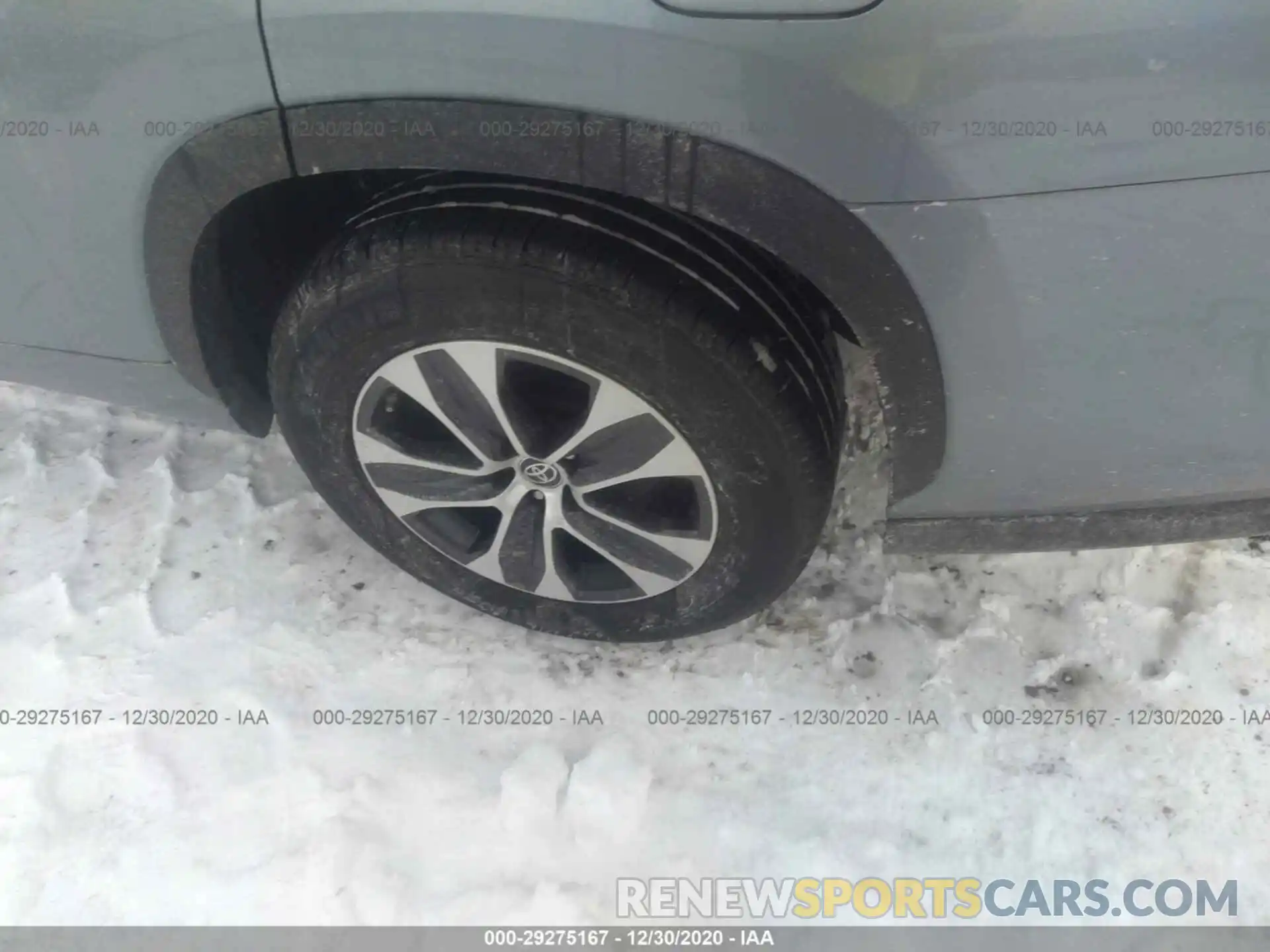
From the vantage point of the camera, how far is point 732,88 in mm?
1163

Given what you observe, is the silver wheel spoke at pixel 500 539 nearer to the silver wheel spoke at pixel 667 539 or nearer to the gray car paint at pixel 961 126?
the silver wheel spoke at pixel 667 539

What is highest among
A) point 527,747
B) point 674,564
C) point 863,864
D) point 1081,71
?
point 1081,71

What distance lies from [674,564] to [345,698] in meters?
0.77

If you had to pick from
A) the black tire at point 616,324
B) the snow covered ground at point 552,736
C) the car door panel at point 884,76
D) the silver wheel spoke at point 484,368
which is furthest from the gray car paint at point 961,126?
the snow covered ground at point 552,736

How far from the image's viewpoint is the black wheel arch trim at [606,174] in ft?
4.07

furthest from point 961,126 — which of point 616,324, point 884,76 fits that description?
point 616,324

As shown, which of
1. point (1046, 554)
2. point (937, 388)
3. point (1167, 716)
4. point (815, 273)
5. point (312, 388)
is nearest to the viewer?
point (815, 273)

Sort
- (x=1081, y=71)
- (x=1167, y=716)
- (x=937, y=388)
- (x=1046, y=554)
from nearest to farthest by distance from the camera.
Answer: (x=1081, y=71)
(x=937, y=388)
(x=1167, y=716)
(x=1046, y=554)

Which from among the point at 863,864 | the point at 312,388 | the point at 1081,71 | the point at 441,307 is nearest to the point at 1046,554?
the point at 863,864

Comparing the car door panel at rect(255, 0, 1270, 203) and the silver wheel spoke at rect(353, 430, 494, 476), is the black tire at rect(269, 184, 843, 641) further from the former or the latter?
the car door panel at rect(255, 0, 1270, 203)

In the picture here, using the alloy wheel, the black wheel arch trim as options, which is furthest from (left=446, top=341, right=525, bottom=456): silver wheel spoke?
the black wheel arch trim

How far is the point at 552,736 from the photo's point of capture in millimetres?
1953

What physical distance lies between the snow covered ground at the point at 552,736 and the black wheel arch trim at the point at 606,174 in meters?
0.74

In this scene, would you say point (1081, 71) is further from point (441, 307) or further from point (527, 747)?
point (527, 747)
